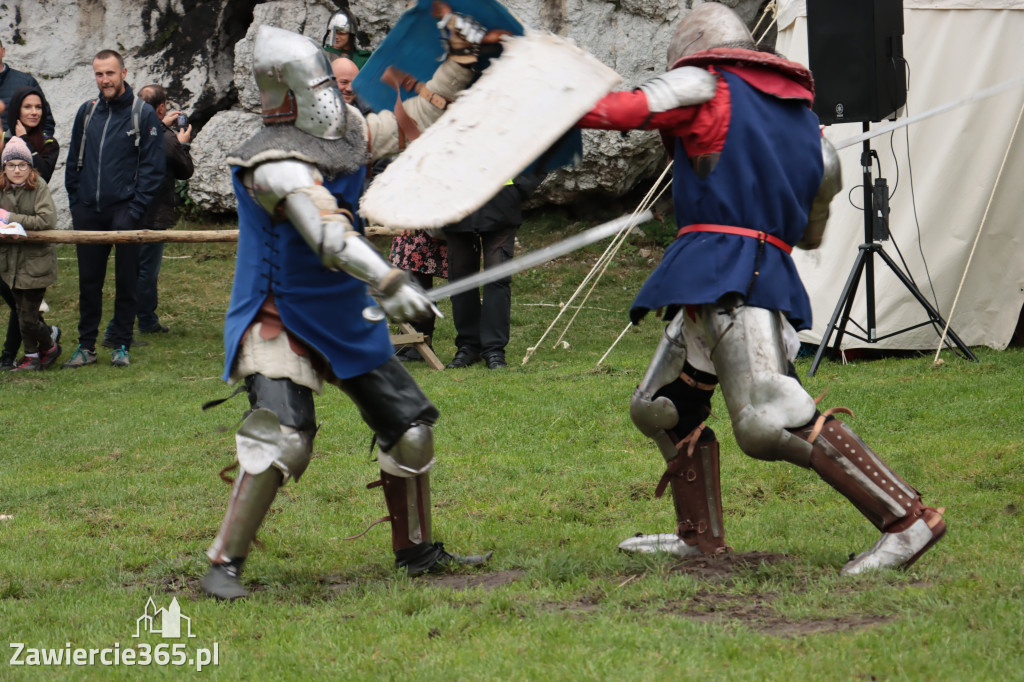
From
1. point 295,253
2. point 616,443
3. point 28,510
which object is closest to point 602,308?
point 616,443

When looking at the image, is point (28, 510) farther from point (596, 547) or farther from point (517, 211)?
point (517, 211)

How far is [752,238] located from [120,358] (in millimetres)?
6086

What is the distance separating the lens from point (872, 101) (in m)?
6.72

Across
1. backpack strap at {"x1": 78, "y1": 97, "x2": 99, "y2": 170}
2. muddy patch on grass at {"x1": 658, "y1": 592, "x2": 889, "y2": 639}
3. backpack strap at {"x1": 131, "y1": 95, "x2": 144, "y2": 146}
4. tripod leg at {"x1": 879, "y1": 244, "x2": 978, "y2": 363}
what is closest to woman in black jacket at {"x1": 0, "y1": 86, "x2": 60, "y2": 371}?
backpack strap at {"x1": 78, "y1": 97, "x2": 99, "y2": 170}

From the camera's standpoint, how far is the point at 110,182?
8305 millimetres

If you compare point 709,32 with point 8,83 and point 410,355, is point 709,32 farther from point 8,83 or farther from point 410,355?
point 8,83

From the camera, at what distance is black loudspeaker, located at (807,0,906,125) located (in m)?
6.71

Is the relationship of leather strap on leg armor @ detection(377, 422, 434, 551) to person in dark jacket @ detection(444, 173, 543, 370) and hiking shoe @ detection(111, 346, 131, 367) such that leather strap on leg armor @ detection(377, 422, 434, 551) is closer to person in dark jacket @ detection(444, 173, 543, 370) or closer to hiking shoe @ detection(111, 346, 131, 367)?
person in dark jacket @ detection(444, 173, 543, 370)

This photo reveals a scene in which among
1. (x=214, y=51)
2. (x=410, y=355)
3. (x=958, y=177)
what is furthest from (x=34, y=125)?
(x=958, y=177)

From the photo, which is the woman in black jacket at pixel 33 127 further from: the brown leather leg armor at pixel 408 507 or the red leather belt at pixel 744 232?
the red leather belt at pixel 744 232

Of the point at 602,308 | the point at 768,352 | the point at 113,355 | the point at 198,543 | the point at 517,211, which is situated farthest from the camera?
the point at 602,308

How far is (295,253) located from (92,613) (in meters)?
1.24

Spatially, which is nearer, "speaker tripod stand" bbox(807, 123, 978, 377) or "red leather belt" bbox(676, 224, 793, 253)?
"red leather belt" bbox(676, 224, 793, 253)

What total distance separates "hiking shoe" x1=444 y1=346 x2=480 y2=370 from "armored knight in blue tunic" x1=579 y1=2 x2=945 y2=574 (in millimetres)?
4336
